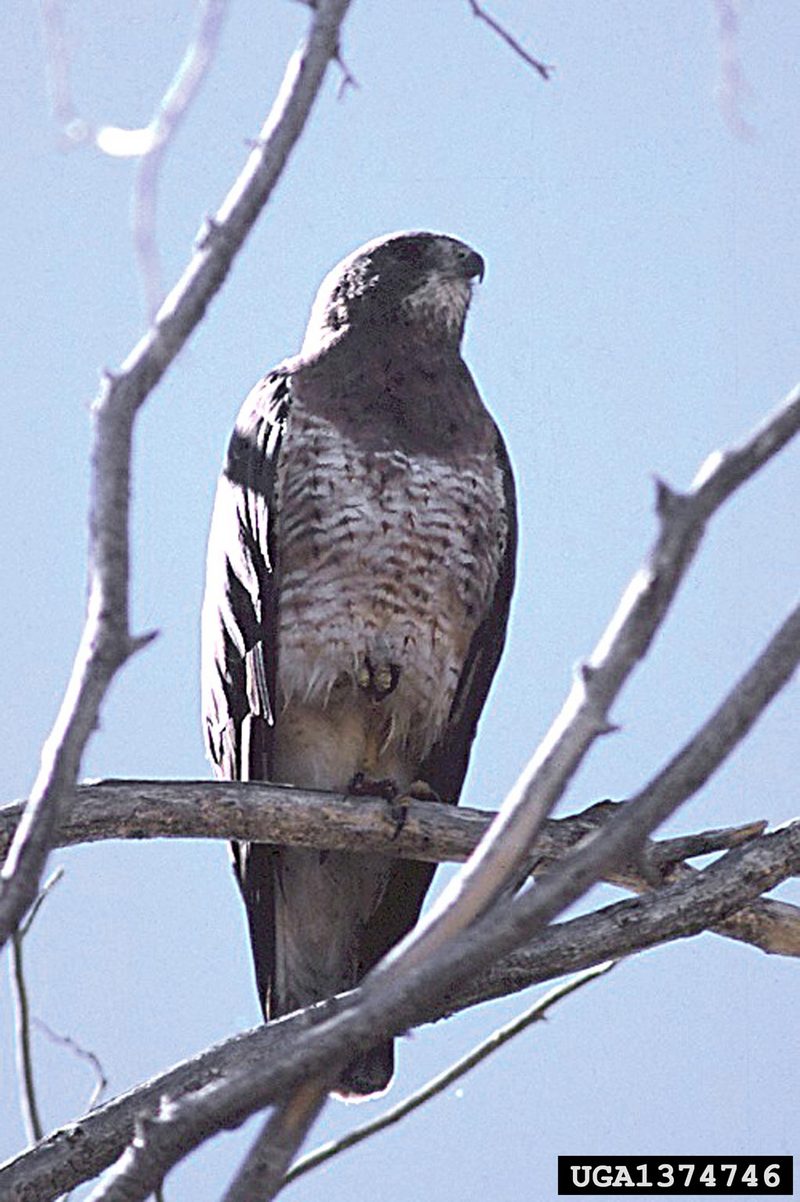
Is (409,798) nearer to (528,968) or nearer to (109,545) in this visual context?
(528,968)

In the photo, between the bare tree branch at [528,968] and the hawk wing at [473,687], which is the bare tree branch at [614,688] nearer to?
the bare tree branch at [528,968]

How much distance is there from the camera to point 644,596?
6.66 feet

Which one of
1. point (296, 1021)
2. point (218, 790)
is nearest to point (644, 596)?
point (296, 1021)

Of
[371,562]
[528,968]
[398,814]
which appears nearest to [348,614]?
[371,562]

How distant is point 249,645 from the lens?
5.45 meters

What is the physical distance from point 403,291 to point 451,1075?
122 inches

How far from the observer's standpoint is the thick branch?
415 cm

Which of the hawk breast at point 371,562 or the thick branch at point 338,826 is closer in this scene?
the thick branch at point 338,826

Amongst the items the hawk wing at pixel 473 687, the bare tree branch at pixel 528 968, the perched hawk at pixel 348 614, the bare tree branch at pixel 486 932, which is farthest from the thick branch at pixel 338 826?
the bare tree branch at pixel 486 932

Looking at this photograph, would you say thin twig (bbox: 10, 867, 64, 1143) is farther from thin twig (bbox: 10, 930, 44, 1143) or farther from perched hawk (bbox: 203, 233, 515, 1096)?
perched hawk (bbox: 203, 233, 515, 1096)

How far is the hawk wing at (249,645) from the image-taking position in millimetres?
5418

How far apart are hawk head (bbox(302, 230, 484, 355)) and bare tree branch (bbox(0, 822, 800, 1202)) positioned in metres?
2.51

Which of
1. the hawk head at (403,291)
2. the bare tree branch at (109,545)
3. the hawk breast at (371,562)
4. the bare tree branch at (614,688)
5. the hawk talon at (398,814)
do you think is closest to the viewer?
the bare tree branch at (614,688)

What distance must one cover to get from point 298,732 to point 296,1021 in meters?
1.79
